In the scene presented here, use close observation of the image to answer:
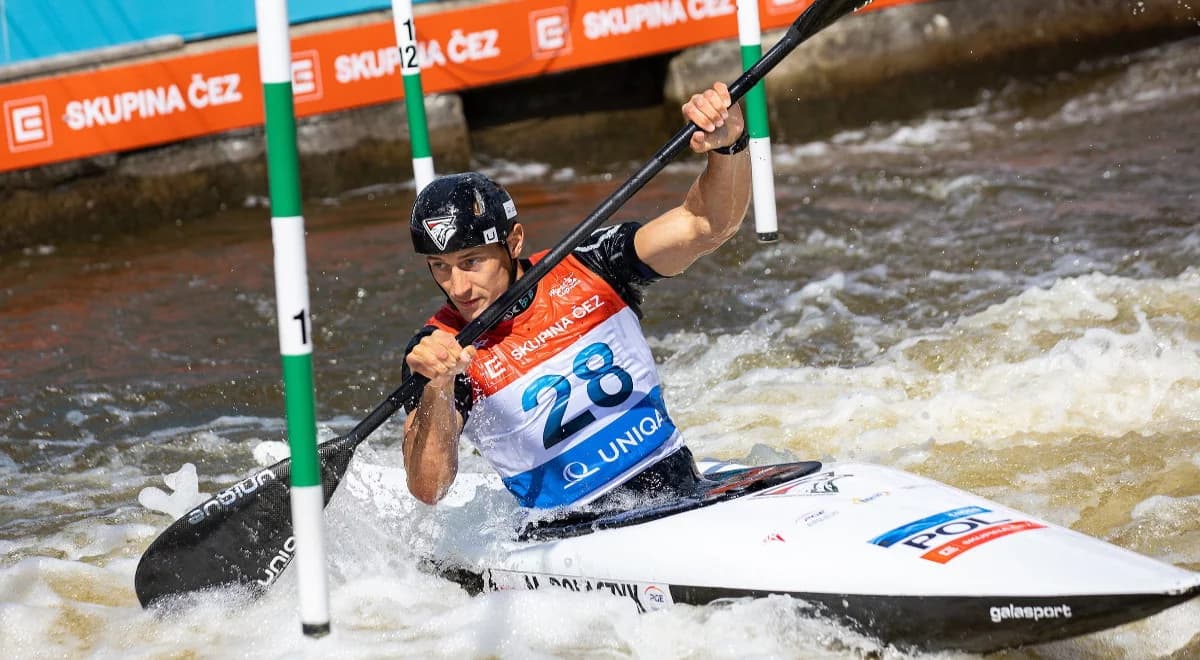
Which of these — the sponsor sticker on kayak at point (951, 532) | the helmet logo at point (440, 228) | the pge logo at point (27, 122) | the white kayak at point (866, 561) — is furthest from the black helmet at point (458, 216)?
the pge logo at point (27, 122)

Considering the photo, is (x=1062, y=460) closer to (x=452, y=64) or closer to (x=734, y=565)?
(x=734, y=565)

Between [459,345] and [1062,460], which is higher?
[459,345]

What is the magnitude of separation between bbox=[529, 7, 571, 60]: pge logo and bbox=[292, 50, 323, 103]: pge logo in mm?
1517

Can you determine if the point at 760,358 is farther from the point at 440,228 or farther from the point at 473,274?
the point at 440,228

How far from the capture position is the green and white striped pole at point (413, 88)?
527 cm

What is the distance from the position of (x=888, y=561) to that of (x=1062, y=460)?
1.71 m

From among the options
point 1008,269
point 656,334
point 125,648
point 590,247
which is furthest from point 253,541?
point 1008,269

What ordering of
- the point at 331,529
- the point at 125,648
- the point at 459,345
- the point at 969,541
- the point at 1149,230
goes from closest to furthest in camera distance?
the point at 969,541 → the point at 459,345 → the point at 125,648 → the point at 331,529 → the point at 1149,230

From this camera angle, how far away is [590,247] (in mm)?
3793

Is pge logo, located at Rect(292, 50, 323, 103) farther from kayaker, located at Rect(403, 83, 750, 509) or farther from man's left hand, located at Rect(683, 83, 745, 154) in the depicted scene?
man's left hand, located at Rect(683, 83, 745, 154)

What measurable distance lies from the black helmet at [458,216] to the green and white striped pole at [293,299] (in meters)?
0.73

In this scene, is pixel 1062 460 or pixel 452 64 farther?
pixel 452 64

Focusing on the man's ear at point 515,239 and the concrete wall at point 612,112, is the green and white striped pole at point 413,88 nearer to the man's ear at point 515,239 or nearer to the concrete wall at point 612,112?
the man's ear at point 515,239

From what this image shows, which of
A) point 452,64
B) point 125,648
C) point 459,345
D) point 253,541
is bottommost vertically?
point 125,648
